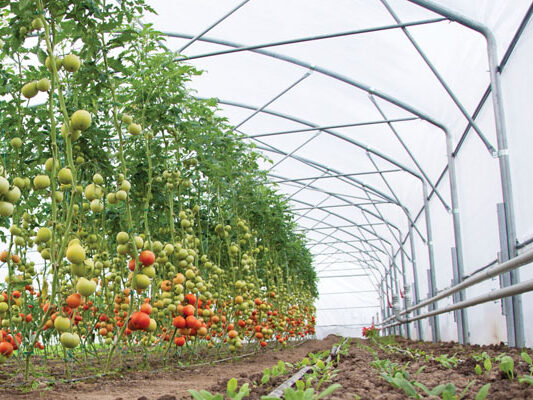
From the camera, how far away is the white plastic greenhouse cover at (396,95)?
5312mm

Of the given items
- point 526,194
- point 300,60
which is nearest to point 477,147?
point 526,194

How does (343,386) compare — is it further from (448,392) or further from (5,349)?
(5,349)

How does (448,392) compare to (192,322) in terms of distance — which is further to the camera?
(192,322)

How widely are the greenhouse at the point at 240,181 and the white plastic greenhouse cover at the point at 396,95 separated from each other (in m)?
0.04

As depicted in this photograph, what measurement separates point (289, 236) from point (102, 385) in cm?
764

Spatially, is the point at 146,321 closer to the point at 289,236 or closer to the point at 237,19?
the point at 237,19

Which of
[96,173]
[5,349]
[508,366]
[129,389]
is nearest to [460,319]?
[129,389]

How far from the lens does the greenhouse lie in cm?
237

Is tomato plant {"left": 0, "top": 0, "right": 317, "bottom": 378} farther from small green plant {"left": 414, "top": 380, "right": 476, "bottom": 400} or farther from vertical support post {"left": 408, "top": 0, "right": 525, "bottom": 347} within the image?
vertical support post {"left": 408, "top": 0, "right": 525, "bottom": 347}

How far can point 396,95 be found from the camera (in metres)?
8.33

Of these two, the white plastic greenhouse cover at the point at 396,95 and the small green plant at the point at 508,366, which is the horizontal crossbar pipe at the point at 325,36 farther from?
the small green plant at the point at 508,366

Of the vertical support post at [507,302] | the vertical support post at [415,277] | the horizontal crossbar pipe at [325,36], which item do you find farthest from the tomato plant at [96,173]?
the vertical support post at [415,277]

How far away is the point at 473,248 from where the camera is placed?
7.34 m

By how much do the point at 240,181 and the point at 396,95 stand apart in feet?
11.5
